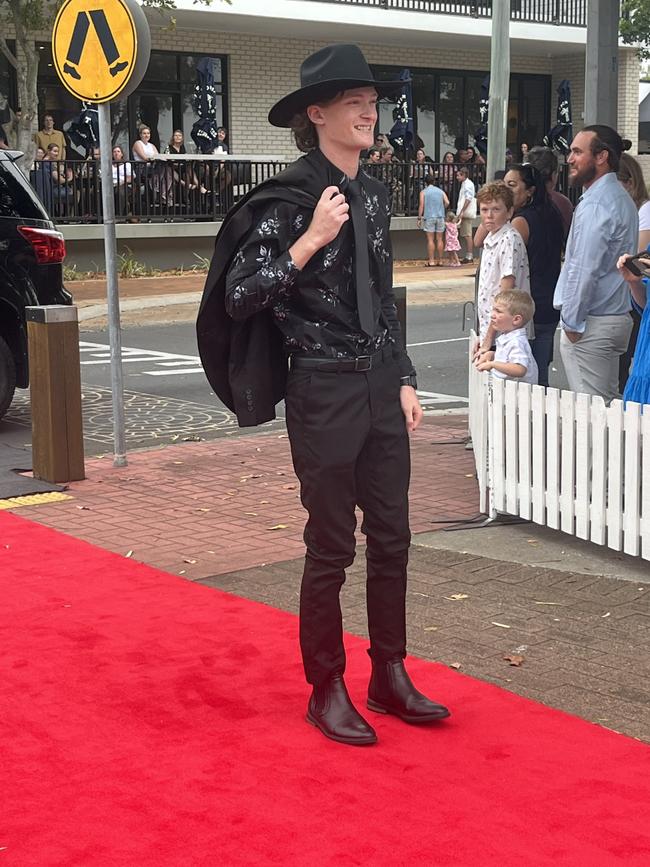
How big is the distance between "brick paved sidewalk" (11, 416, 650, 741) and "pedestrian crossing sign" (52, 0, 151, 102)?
2.41m

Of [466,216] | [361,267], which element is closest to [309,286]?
[361,267]

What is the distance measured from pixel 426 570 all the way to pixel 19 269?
16.9 feet

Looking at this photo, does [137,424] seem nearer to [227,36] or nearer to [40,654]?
[40,654]

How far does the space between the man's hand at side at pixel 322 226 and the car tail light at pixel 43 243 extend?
6.50m

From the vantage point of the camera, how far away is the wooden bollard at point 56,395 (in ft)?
27.3

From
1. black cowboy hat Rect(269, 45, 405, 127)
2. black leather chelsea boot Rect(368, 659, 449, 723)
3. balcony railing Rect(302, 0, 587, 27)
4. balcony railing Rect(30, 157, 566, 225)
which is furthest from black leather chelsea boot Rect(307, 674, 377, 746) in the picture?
balcony railing Rect(302, 0, 587, 27)

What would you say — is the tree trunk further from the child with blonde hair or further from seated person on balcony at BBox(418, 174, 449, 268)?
the child with blonde hair

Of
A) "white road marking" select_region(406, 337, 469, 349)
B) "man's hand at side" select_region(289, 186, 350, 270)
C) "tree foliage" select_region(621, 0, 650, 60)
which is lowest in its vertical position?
"white road marking" select_region(406, 337, 469, 349)

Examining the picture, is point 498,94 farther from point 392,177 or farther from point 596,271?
point 392,177

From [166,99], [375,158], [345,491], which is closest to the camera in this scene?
→ [345,491]

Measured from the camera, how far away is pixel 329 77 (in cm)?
415

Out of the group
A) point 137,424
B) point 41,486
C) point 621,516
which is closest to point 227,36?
point 137,424

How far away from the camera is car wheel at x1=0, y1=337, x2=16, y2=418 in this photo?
1016 cm

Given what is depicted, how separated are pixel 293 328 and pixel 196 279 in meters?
20.1
